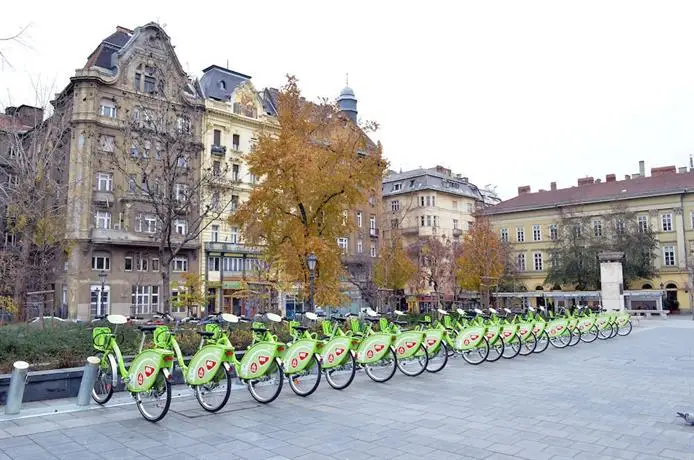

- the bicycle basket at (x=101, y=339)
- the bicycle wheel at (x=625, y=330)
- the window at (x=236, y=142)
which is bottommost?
the bicycle wheel at (x=625, y=330)

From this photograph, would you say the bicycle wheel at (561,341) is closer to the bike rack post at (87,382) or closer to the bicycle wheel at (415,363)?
the bicycle wheel at (415,363)

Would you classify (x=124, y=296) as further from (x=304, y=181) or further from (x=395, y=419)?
(x=395, y=419)

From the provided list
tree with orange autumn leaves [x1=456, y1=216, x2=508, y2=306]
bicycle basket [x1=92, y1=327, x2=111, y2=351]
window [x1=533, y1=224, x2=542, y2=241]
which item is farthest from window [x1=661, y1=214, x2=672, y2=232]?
bicycle basket [x1=92, y1=327, x2=111, y2=351]

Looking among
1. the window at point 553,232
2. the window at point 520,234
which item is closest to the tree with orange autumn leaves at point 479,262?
the window at point 553,232

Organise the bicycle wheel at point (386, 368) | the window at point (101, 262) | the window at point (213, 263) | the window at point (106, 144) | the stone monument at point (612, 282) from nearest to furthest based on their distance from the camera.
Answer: the bicycle wheel at point (386, 368) < the window at point (106, 144) < the stone monument at point (612, 282) < the window at point (101, 262) < the window at point (213, 263)

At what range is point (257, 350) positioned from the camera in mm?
8195

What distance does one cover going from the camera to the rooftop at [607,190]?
54281mm

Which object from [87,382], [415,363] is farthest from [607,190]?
[87,382]

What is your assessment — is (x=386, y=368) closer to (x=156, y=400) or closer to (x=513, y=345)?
(x=156, y=400)

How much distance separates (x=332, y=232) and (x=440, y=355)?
8705 millimetres

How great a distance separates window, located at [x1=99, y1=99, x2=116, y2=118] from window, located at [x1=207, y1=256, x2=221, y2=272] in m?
12.1

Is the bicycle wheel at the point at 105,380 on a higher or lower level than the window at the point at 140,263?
lower

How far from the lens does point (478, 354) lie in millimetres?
13117

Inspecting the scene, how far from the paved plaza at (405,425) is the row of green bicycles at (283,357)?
0.92 ft
